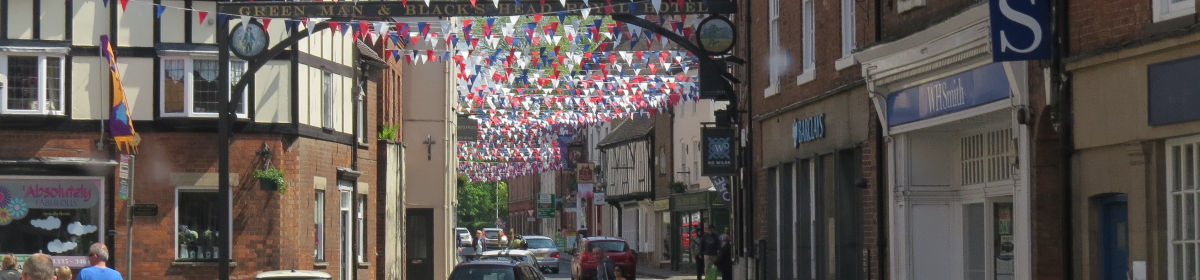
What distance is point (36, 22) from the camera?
83.5 ft

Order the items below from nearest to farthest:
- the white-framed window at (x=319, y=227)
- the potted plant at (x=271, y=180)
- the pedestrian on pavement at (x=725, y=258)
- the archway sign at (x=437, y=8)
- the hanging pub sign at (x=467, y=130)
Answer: the archway sign at (x=437, y=8) < the potted plant at (x=271, y=180) < the white-framed window at (x=319, y=227) < the pedestrian on pavement at (x=725, y=258) < the hanging pub sign at (x=467, y=130)

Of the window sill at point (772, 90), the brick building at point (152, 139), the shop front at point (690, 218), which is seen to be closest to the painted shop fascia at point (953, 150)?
the window sill at point (772, 90)

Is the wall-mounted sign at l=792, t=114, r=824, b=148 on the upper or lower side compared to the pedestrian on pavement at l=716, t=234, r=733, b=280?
upper

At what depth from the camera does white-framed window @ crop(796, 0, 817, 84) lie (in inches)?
790

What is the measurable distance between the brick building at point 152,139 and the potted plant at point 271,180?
0.17 m

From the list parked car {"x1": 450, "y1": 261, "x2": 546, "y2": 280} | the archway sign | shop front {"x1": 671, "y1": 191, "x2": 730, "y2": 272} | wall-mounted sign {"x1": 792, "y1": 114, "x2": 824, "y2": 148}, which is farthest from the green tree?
parked car {"x1": 450, "y1": 261, "x2": 546, "y2": 280}

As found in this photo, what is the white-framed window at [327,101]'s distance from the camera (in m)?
28.5

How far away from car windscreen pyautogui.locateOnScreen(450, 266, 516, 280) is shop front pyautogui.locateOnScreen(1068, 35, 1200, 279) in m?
9.07

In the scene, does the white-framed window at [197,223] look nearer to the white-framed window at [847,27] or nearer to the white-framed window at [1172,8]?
the white-framed window at [847,27]

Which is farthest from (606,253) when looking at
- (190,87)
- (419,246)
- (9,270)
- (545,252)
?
(9,270)

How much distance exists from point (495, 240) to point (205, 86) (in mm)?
46949

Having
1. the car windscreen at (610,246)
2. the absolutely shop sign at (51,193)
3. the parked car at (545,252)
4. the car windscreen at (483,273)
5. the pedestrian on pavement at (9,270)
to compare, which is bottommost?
the parked car at (545,252)

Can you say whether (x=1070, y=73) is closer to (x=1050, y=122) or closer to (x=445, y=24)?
(x=1050, y=122)

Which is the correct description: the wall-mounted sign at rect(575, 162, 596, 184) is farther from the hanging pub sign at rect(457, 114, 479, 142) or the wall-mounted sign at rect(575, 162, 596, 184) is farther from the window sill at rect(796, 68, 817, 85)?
the window sill at rect(796, 68, 817, 85)
